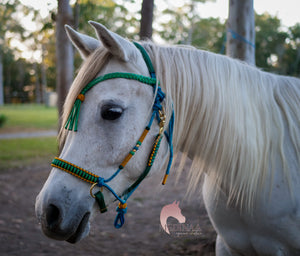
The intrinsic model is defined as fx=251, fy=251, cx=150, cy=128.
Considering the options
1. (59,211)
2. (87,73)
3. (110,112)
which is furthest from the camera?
→ (87,73)

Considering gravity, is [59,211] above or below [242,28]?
below

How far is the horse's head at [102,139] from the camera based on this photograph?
52.4 inches

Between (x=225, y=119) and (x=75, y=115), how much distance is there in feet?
3.13

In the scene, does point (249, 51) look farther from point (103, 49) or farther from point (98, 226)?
point (98, 226)

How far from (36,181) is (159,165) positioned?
5.99 meters

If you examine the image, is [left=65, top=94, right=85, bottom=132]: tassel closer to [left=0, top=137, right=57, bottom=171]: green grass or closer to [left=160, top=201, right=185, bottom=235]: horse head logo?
[left=160, top=201, right=185, bottom=235]: horse head logo

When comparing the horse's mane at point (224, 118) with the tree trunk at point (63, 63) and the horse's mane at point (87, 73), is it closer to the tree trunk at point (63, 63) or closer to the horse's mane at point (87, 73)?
the horse's mane at point (87, 73)

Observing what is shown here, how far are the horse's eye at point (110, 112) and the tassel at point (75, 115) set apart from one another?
0.15 metres

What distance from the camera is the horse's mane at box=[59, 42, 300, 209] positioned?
5.41 feet

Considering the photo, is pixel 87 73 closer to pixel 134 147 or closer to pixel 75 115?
pixel 75 115

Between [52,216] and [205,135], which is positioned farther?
[205,135]

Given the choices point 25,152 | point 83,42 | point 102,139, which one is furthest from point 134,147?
point 25,152

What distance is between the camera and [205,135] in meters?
1.68

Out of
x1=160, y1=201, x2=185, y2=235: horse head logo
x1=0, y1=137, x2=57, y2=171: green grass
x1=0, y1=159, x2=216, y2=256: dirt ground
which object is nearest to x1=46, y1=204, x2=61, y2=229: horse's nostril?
x1=0, y1=159, x2=216, y2=256: dirt ground
